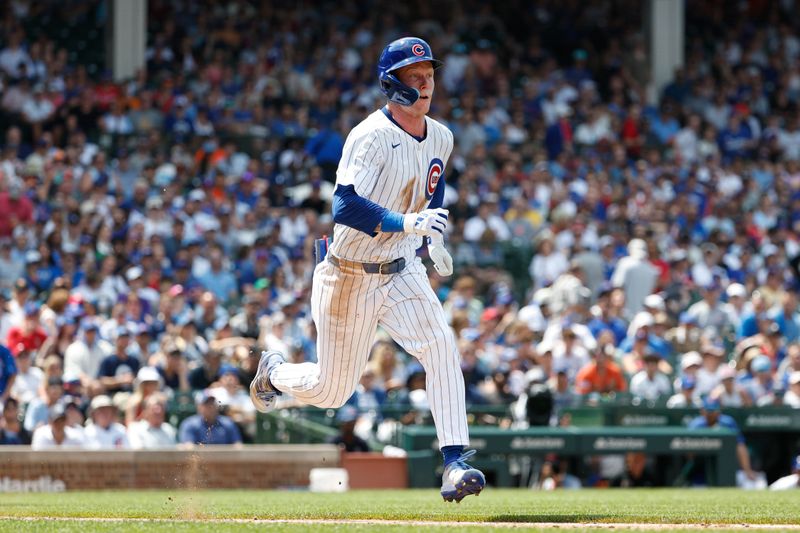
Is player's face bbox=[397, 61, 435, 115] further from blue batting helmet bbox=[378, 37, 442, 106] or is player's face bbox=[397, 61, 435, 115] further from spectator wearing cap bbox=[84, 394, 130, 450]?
spectator wearing cap bbox=[84, 394, 130, 450]

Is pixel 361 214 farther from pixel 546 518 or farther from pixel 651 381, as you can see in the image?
pixel 651 381

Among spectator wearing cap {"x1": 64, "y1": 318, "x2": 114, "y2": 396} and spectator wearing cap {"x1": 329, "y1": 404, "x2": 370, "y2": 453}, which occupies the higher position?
spectator wearing cap {"x1": 64, "y1": 318, "x2": 114, "y2": 396}

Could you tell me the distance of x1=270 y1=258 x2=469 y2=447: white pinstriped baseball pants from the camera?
6.48 m

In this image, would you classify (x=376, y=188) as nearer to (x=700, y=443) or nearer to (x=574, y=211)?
(x=700, y=443)

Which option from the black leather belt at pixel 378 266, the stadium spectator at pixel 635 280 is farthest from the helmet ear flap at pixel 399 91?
the stadium spectator at pixel 635 280

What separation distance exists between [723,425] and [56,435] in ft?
19.4

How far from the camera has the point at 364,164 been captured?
6441mm

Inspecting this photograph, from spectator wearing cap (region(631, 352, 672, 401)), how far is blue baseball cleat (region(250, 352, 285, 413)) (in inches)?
281

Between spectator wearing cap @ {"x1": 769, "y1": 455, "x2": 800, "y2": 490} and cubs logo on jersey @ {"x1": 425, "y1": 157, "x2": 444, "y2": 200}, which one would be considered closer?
cubs logo on jersey @ {"x1": 425, "y1": 157, "x2": 444, "y2": 200}

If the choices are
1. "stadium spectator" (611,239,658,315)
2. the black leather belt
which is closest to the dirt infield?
the black leather belt

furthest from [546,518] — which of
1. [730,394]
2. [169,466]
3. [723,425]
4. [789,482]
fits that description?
[730,394]

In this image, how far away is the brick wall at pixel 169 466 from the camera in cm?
1071

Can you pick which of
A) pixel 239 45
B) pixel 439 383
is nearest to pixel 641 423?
pixel 439 383

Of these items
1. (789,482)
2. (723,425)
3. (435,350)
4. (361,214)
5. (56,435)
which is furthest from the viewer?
(723,425)
